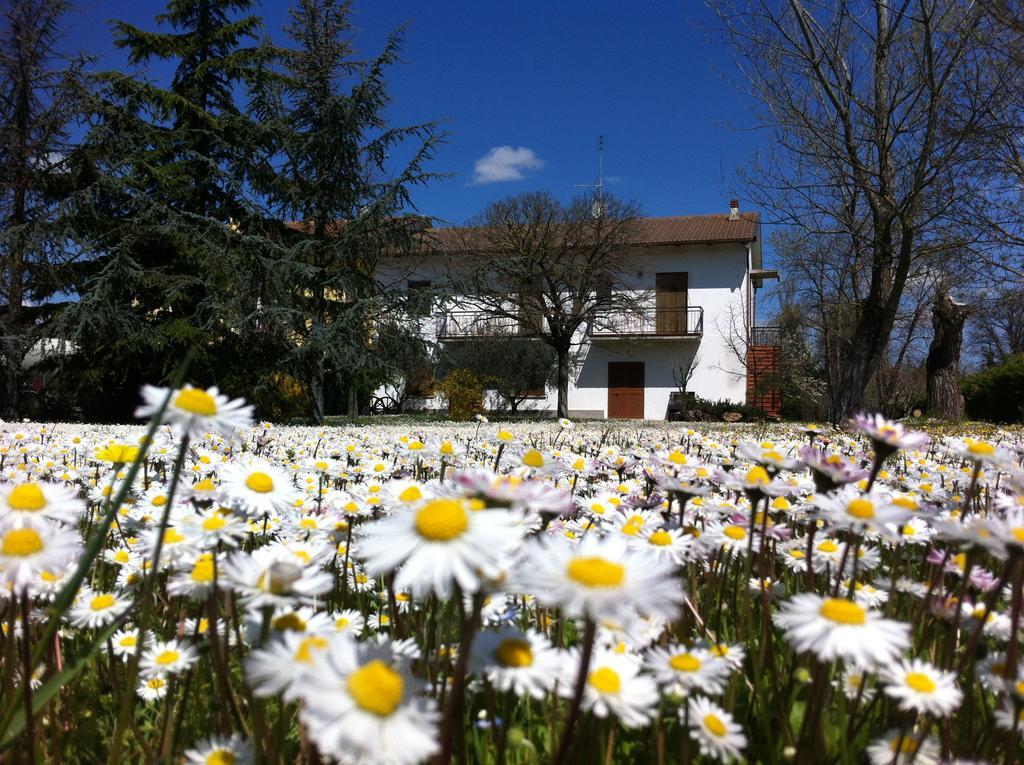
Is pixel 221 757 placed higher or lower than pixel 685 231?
lower

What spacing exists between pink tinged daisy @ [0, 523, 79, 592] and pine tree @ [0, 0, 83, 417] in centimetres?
1769

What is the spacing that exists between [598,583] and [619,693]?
0.29 m

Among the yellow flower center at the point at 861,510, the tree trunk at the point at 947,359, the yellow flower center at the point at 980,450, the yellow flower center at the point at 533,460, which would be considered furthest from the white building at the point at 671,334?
the yellow flower center at the point at 861,510

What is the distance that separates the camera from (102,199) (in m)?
16.4

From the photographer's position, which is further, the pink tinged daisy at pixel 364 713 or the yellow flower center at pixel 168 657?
the yellow flower center at pixel 168 657

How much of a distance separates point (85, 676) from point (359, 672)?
154cm

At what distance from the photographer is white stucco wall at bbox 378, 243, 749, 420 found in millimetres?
27906

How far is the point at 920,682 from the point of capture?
3.40ft

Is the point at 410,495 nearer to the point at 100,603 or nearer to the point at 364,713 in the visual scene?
the point at 364,713

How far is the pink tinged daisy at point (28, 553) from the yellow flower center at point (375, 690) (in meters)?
0.55

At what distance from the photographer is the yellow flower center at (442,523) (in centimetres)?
76

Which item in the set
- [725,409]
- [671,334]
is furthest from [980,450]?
[671,334]

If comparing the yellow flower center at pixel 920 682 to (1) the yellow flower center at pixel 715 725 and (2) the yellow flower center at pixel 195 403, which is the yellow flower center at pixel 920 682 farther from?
(2) the yellow flower center at pixel 195 403

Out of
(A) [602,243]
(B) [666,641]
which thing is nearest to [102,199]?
(A) [602,243]
